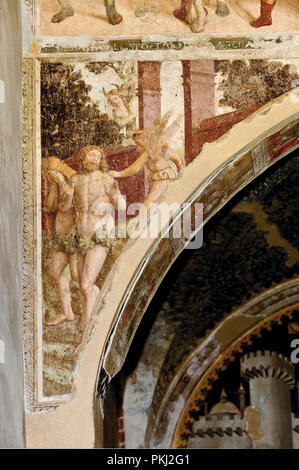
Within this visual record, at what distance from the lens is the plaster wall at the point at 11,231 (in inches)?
263

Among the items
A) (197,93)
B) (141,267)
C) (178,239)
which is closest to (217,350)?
(178,239)

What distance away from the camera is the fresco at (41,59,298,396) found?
730cm

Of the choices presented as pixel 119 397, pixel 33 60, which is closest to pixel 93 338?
pixel 33 60

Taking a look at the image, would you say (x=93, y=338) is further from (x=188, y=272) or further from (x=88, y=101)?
(x=188, y=272)

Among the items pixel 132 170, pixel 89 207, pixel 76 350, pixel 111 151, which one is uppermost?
pixel 111 151

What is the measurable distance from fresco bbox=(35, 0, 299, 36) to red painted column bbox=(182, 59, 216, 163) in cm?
29

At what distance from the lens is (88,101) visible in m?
7.62

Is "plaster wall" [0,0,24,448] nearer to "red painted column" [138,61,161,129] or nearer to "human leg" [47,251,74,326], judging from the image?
"human leg" [47,251,74,326]

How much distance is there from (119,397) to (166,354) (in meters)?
0.70

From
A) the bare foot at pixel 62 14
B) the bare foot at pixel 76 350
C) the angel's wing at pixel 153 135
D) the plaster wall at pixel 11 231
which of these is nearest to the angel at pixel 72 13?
the bare foot at pixel 62 14

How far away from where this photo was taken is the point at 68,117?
24.9 ft

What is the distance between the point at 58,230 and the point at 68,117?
34.6 inches

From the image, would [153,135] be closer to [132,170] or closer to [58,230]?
[132,170]

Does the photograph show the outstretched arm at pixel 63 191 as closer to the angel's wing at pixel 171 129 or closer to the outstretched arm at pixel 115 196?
the outstretched arm at pixel 115 196
